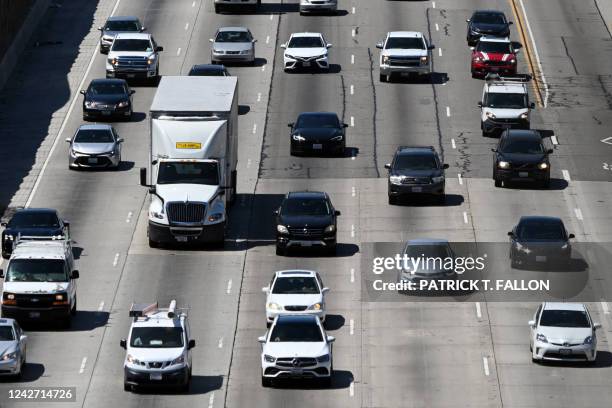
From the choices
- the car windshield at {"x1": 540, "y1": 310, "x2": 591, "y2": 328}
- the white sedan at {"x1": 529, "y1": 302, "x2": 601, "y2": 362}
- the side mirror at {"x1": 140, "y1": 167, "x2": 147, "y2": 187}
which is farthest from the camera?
the side mirror at {"x1": 140, "y1": 167, "x2": 147, "y2": 187}

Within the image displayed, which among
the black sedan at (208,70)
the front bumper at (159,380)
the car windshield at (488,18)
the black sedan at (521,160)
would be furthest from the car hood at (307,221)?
the car windshield at (488,18)

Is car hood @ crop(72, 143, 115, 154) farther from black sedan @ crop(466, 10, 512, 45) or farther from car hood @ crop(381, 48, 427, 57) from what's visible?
black sedan @ crop(466, 10, 512, 45)

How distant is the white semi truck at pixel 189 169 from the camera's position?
61906mm

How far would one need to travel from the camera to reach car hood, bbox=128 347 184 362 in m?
48.6

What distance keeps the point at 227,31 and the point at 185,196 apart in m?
26.2

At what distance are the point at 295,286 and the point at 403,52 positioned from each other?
101ft

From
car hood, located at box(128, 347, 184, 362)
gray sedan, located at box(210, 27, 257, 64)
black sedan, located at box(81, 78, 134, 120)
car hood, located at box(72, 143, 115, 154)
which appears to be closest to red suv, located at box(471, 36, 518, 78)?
gray sedan, located at box(210, 27, 257, 64)

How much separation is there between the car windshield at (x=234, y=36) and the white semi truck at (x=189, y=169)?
22205 millimetres

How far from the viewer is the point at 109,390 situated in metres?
49.5

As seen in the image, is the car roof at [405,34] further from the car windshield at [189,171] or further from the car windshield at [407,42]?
the car windshield at [189,171]

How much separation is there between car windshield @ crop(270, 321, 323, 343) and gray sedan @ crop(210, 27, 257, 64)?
3776 centimetres

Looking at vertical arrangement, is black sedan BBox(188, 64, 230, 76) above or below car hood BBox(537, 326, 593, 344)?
below

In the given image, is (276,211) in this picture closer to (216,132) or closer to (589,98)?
(216,132)

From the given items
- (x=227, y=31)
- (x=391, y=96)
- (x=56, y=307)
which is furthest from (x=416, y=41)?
(x=56, y=307)
